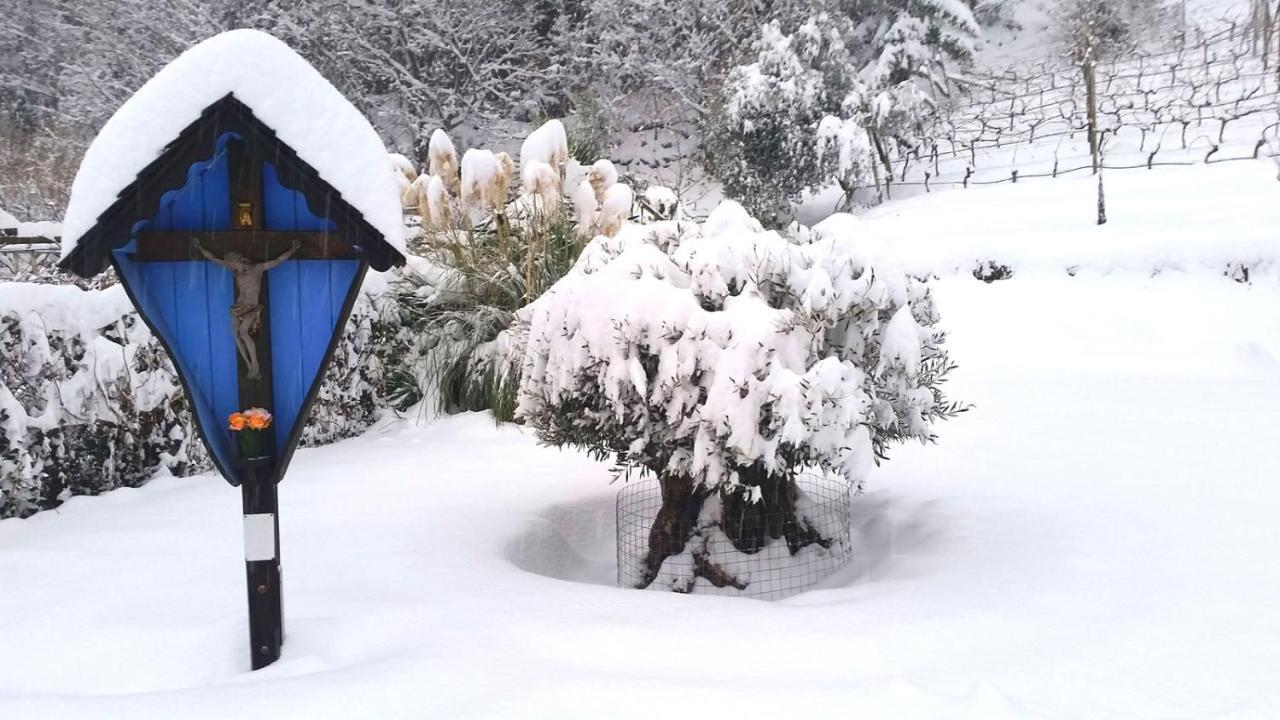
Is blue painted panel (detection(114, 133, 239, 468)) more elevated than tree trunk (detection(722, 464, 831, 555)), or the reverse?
blue painted panel (detection(114, 133, 239, 468))

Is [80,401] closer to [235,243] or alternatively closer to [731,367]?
[235,243]

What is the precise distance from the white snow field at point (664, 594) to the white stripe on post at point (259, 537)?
0.83 feet

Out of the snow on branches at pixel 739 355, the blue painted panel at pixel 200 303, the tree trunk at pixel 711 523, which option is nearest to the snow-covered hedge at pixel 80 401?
the blue painted panel at pixel 200 303

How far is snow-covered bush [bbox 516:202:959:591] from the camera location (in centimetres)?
293

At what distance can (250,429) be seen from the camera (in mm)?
2480

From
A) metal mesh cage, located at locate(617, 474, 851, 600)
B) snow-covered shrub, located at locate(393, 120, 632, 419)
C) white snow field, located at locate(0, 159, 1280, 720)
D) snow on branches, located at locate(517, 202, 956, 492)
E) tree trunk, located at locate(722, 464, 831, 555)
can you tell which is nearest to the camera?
white snow field, located at locate(0, 159, 1280, 720)

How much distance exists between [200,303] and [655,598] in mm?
1547

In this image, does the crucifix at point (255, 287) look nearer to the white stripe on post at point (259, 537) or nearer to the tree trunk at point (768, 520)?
the white stripe on post at point (259, 537)

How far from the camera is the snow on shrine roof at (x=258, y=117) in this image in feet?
7.39

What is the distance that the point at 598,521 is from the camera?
4152 mm

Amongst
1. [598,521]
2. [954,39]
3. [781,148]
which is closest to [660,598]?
[598,521]

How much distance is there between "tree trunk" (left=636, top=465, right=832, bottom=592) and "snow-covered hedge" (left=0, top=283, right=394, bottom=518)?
2711mm

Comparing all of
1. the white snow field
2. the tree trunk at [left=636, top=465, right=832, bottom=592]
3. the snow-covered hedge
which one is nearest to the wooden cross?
the white snow field

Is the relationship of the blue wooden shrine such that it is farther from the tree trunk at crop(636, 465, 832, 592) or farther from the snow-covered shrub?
the snow-covered shrub
